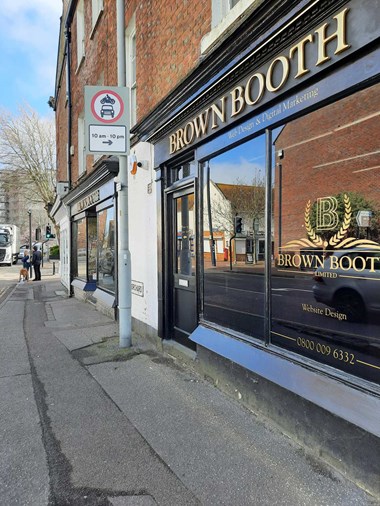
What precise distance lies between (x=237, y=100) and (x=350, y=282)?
84.0 inches

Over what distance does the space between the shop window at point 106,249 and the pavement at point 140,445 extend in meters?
3.87

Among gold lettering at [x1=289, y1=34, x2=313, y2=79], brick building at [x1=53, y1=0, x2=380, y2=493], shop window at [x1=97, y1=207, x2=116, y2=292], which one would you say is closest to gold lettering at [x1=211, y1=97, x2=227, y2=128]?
brick building at [x1=53, y1=0, x2=380, y2=493]

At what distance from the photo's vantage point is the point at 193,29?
4.93 meters

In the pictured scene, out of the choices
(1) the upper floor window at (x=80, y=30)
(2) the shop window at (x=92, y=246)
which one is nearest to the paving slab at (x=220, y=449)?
(2) the shop window at (x=92, y=246)

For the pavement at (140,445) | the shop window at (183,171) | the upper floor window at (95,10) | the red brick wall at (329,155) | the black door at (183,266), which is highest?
the upper floor window at (95,10)

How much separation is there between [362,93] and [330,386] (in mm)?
2076

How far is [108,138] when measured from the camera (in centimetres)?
575

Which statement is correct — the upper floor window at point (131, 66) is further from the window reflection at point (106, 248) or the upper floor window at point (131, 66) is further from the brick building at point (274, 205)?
the window reflection at point (106, 248)

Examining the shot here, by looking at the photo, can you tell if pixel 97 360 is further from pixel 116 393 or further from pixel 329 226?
pixel 329 226

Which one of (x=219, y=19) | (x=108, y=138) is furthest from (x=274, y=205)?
(x=108, y=138)

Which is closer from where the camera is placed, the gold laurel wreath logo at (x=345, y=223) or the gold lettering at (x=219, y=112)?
the gold laurel wreath logo at (x=345, y=223)

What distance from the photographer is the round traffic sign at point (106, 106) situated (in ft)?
18.8

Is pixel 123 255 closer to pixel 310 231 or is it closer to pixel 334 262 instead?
pixel 310 231

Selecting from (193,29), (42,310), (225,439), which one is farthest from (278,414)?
(42,310)
